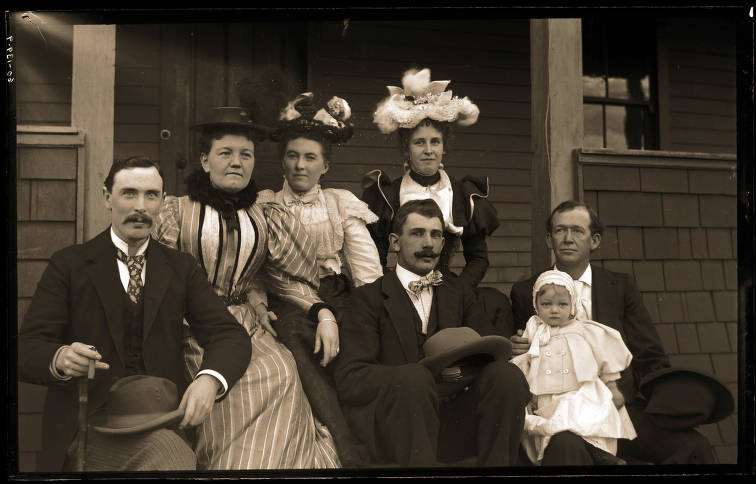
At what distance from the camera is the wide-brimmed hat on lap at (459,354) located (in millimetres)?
3531


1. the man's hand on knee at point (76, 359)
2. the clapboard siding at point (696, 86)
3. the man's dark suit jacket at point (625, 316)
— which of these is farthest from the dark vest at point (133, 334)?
the clapboard siding at point (696, 86)

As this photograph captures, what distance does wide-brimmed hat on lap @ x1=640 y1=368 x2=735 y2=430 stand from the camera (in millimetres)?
3818

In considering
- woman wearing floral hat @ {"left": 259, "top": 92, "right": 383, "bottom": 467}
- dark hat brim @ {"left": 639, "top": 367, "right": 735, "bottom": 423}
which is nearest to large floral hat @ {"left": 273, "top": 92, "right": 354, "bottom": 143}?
woman wearing floral hat @ {"left": 259, "top": 92, "right": 383, "bottom": 467}

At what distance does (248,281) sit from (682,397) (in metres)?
2.22

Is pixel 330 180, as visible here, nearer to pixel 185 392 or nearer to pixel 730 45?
pixel 185 392

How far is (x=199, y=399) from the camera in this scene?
11.3 ft

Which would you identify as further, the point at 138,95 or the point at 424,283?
the point at 138,95

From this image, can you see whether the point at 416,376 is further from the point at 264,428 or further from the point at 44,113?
the point at 44,113

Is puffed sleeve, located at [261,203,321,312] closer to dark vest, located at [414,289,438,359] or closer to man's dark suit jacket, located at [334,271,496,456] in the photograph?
man's dark suit jacket, located at [334,271,496,456]

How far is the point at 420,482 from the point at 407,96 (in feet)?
6.63

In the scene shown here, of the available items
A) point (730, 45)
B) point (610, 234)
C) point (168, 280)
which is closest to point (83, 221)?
point (168, 280)

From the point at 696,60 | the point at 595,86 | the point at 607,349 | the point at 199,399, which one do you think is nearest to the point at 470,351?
the point at 607,349

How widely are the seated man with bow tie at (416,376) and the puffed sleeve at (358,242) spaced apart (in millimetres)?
228

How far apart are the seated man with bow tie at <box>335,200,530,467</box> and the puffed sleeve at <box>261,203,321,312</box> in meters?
0.35
